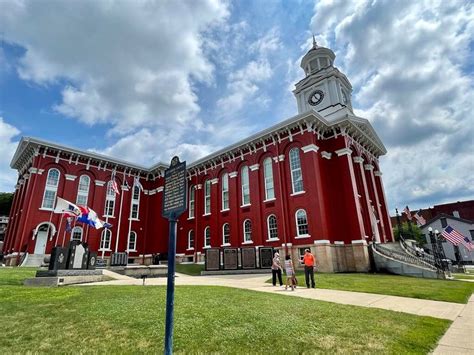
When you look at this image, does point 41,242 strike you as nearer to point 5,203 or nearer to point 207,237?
point 207,237

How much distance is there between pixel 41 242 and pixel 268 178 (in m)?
24.1

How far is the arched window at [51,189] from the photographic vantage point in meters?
29.0

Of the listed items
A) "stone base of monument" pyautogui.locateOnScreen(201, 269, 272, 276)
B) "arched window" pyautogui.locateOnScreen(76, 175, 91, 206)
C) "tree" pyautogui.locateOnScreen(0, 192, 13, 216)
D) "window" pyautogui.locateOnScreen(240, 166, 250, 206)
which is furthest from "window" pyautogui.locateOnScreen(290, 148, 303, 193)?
"tree" pyautogui.locateOnScreen(0, 192, 13, 216)

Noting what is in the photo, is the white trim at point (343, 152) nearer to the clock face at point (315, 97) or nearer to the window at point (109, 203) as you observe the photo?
the clock face at point (315, 97)

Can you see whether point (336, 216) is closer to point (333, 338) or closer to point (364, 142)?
point (364, 142)

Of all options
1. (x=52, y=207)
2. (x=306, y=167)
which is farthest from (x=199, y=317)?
(x=52, y=207)

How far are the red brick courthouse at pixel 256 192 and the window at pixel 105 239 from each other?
11cm

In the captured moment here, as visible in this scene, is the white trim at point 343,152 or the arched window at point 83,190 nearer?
the white trim at point 343,152

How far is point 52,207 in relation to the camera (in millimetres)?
28953

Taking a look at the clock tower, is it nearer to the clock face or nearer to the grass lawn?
the clock face

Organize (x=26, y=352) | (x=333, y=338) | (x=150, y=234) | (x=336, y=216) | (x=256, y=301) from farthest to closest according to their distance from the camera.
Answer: (x=150, y=234) < (x=336, y=216) < (x=256, y=301) < (x=333, y=338) < (x=26, y=352)

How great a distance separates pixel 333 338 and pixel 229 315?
2.41 m

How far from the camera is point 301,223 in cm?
2338

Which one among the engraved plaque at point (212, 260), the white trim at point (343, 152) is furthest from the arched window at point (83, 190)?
the white trim at point (343, 152)
